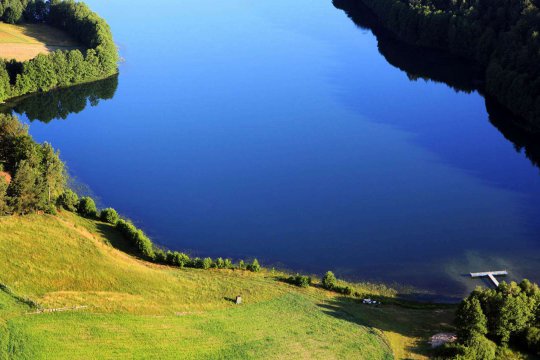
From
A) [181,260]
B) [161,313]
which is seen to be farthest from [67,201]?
[161,313]

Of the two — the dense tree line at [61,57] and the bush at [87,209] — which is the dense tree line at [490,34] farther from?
the bush at [87,209]

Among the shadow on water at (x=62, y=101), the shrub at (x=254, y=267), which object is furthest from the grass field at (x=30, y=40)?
the shrub at (x=254, y=267)

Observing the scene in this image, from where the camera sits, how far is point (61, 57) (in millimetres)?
107812

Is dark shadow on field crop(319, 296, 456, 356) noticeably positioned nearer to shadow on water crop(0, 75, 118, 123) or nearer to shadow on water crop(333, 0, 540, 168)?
shadow on water crop(333, 0, 540, 168)

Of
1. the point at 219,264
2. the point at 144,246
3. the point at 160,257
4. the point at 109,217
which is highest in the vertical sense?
the point at 109,217

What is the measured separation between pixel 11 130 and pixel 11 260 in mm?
22024

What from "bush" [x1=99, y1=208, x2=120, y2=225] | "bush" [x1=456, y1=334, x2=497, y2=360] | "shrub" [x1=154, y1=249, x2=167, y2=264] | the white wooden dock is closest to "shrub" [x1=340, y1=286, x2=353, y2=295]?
"bush" [x1=456, y1=334, x2=497, y2=360]

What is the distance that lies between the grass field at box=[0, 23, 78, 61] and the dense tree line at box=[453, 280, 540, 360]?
304 ft

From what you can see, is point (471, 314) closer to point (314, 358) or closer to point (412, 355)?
point (412, 355)

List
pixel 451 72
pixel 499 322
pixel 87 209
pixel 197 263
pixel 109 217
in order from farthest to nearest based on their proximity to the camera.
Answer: pixel 451 72 < pixel 87 209 < pixel 109 217 < pixel 197 263 < pixel 499 322

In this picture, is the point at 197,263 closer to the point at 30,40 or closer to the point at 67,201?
the point at 67,201

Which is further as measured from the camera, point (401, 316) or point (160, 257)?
point (160, 257)

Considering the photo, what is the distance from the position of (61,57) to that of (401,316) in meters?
80.5

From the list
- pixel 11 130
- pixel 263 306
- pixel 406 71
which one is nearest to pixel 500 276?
pixel 263 306
